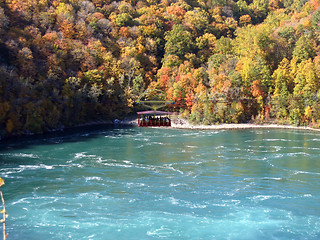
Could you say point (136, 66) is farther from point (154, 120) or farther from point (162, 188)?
point (154, 120)

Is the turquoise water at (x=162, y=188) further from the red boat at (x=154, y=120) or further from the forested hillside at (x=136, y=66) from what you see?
the forested hillside at (x=136, y=66)

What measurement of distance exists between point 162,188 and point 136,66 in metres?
57.4

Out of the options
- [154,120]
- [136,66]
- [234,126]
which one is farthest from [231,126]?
[154,120]

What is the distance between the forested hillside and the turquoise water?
14098 millimetres

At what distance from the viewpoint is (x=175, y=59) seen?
96188 mm

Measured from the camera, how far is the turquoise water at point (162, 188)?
1175 inches

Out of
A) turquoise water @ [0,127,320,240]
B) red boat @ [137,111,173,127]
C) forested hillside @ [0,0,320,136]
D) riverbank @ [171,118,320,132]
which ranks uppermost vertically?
forested hillside @ [0,0,320,136]

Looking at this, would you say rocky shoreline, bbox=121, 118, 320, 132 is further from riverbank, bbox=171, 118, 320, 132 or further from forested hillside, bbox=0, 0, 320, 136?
forested hillside, bbox=0, 0, 320, 136

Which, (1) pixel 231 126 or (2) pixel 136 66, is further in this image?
(2) pixel 136 66

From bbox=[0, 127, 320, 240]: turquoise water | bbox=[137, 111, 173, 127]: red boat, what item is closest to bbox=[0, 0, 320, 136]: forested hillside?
bbox=[0, 127, 320, 240]: turquoise water

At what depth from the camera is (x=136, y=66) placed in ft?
304

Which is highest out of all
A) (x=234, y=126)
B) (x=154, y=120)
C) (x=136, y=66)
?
(x=136, y=66)

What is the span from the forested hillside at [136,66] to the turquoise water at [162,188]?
1410 centimetres

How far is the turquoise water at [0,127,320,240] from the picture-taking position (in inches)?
1175
